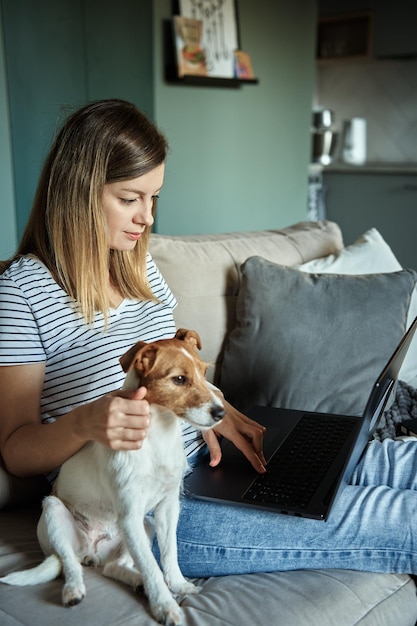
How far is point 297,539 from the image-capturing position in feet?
4.17

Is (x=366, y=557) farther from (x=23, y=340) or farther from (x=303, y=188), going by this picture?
(x=303, y=188)

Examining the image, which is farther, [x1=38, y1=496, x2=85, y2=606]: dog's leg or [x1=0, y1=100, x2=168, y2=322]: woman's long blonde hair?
[x1=0, y1=100, x2=168, y2=322]: woman's long blonde hair

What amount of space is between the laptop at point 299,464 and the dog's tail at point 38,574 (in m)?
0.30

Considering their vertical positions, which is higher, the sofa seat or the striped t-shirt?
the striped t-shirt

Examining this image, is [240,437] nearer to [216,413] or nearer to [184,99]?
[216,413]

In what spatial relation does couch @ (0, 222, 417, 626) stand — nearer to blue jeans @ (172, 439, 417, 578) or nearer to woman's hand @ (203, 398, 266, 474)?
blue jeans @ (172, 439, 417, 578)

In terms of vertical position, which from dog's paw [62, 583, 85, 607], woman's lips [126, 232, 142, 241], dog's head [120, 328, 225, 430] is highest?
woman's lips [126, 232, 142, 241]

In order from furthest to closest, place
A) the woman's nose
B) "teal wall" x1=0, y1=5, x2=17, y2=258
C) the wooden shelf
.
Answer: the wooden shelf < "teal wall" x1=0, y1=5, x2=17, y2=258 < the woman's nose

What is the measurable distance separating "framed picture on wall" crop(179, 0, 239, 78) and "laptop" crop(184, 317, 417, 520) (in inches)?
105

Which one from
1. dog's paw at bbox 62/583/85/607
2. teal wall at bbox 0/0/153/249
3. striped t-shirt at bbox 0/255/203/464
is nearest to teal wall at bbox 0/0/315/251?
teal wall at bbox 0/0/153/249

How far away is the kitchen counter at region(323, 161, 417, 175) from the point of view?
5130 mm

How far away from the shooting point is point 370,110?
5891 millimetres

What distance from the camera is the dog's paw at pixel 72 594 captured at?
1084 millimetres

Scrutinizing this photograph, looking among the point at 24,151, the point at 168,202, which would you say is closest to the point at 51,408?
the point at 24,151
